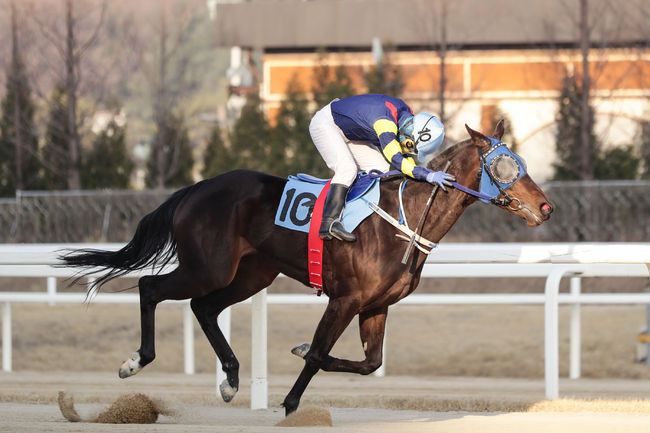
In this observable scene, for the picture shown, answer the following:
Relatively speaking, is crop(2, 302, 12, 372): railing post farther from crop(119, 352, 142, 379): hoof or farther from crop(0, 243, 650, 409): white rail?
crop(119, 352, 142, 379): hoof

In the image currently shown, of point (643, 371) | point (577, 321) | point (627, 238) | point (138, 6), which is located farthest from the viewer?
point (138, 6)

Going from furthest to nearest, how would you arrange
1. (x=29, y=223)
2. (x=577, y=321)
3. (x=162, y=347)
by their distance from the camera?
(x=29, y=223) < (x=162, y=347) < (x=577, y=321)

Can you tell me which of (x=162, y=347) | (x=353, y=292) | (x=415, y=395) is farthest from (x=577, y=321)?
(x=162, y=347)

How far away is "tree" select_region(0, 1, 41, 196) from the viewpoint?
17.4m

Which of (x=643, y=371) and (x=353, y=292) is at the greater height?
(x=353, y=292)

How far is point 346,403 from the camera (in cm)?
544

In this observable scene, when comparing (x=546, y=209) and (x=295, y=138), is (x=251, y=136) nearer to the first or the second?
(x=295, y=138)

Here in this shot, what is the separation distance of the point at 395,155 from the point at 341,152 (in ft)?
1.18

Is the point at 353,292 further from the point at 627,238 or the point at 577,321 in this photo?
the point at 627,238

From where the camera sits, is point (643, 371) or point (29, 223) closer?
point (643, 371)

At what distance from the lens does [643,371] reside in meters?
7.32

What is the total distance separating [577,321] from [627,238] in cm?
815

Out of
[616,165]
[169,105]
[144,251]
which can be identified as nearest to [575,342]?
[144,251]

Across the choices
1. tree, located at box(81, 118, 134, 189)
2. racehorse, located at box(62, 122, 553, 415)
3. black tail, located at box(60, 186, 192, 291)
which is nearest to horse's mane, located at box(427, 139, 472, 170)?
racehorse, located at box(62, 122, 553, 415)
